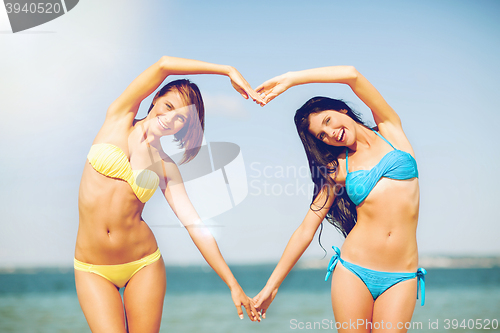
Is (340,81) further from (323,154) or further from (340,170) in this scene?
(340,170)

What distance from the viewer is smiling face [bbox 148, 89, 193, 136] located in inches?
126

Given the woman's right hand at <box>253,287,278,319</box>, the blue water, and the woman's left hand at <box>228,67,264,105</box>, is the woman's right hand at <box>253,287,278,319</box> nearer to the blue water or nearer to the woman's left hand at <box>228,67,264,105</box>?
Answer: the blue water

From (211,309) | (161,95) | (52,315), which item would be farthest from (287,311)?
(161,95)

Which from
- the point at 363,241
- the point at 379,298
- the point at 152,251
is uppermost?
the point at 152,251

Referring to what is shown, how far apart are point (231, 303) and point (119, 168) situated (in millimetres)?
8924

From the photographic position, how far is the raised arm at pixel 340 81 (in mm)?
3137

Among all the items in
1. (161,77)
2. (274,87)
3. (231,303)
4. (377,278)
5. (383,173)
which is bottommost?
(231,303)

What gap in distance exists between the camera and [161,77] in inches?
124

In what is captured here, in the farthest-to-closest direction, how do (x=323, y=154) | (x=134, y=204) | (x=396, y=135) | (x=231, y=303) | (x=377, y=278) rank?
1. (x=231, y=303)
2. (x=323, y=154)
3. (x=396, y=135)
4. (x=134, y=204)
5. (x=377, y=278)

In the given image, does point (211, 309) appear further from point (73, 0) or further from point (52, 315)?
point (73, 0)

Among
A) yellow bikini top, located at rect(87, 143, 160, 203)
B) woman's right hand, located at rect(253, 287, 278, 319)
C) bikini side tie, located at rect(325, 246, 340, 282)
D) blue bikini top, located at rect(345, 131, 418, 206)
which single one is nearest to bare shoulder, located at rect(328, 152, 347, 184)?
blue bikini top, located at rect(345, 131, 418, 206)

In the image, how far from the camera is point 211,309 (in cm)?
1020

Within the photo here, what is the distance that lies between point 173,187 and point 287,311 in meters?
7.63

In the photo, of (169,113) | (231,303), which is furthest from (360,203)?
(231,303)
